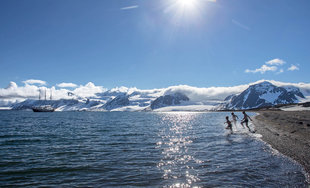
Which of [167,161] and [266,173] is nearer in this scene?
[266,173]

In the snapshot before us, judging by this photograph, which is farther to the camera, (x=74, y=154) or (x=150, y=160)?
(x=74, y=154)

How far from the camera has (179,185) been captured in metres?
11.6

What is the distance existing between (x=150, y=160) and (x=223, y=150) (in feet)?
26.6

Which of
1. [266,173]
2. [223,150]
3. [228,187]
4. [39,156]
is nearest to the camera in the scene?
[228,187]

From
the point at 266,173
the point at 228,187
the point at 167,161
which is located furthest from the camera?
the point at 167,161

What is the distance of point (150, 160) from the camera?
17125 mm

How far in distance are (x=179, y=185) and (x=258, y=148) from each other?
1327cm

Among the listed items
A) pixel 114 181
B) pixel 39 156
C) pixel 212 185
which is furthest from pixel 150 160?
pixel 39 156

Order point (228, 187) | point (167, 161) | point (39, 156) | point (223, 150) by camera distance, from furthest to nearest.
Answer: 1. point (223, 150)
2. point (39, 156)
3. point (167, 161)
4. point (228, 187)

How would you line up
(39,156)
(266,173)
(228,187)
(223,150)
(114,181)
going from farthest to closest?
1. (223,150)
2. (39,156)
3. (266,173)
4. (114,181)
5. (228,187)

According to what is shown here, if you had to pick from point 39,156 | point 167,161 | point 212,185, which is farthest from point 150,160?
point 39,156

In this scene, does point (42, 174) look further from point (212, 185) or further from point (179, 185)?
point (212, 185)

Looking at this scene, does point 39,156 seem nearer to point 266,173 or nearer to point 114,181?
point 114,181

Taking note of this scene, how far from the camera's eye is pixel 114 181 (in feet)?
40.4
